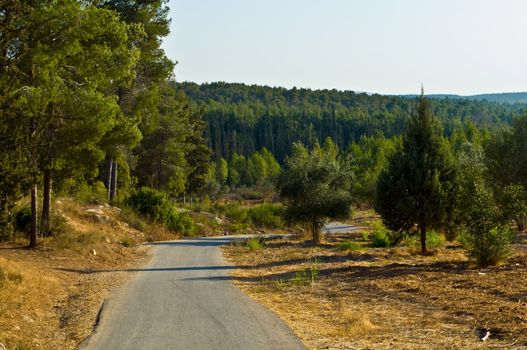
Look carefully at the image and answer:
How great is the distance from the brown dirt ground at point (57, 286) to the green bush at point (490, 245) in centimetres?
1017

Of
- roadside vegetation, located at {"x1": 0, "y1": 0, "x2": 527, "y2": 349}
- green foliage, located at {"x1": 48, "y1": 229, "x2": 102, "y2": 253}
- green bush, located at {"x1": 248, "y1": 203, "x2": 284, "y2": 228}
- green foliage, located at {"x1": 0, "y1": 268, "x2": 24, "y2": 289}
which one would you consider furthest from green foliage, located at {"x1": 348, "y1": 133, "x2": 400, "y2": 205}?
green foliage, located at {"x1": 0, "y1": 268, "x2": 24, "y2": 289}

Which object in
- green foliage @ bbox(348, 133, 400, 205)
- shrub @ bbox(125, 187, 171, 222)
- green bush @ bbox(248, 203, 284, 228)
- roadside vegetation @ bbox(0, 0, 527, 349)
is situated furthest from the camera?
green foliage @ bbox(348, 133, 400, 205)

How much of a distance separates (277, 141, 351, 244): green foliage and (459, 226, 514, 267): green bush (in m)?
14.2

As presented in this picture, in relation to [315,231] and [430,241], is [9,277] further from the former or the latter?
[315,231]

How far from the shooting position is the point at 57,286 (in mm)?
16344

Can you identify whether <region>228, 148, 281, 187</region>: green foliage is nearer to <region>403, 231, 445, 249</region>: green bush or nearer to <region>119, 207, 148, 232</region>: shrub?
<region>119, 207, 148, 232</region>: shrub

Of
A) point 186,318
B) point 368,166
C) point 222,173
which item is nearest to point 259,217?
point 186,318

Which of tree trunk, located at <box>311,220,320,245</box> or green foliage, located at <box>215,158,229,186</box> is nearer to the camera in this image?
tree trunk, located at <box>311,220,320,245</box>

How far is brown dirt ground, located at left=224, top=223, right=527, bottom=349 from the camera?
991cm

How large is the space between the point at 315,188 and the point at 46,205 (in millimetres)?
14002

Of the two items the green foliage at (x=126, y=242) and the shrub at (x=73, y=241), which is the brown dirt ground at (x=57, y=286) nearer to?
the shrub at (x=73, y=241)

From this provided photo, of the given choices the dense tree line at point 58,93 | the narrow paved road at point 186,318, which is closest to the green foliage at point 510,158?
the narrow paved road at point 186,318

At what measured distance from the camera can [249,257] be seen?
2628cm

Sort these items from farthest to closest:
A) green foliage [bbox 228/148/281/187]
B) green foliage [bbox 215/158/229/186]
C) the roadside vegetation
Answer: green foliage [bbox 215/158/229/186], green foliage [bbox 228/148/281/187], the roadside vegetation
